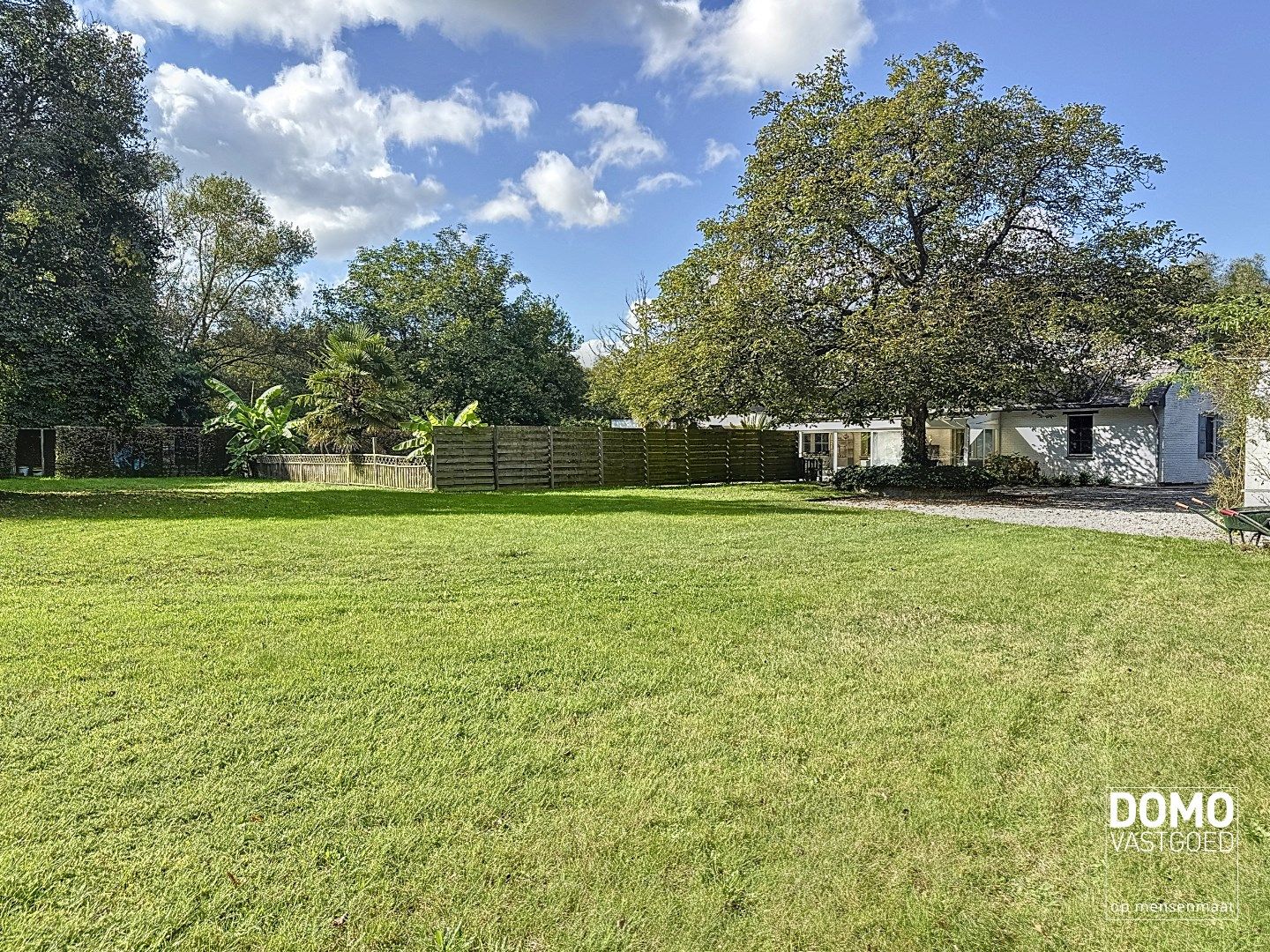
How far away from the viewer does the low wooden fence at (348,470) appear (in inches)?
755

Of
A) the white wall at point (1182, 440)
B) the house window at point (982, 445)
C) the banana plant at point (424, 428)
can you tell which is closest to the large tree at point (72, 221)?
the banana plant at point (424, 428)

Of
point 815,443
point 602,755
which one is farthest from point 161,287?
point 602,755

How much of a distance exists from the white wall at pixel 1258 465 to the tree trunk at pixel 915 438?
7.50 metres

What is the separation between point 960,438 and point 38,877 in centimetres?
2765

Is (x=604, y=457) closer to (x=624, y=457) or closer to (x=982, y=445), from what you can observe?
(x=624, y=457)

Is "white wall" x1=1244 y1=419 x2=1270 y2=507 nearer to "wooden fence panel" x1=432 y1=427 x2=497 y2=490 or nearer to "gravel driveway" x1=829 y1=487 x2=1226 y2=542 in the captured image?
"gravel driveway" x1=829 y1=487 x2=1226 y2=542

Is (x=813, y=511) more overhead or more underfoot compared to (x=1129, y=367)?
more underfoot

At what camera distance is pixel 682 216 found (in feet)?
103

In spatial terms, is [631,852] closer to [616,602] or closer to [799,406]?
[616,602]

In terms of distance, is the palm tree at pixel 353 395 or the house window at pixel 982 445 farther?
the house window at pixel 982 445

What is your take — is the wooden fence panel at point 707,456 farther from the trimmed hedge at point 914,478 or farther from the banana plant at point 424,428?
the banana plant at point 424,428

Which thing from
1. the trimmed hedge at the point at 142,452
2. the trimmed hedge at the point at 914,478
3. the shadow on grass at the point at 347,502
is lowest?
the shadow on grass at the point at 347,502

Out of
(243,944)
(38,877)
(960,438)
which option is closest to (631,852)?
(243,944)

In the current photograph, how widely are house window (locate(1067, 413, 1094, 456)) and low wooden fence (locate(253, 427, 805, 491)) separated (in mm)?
8358
